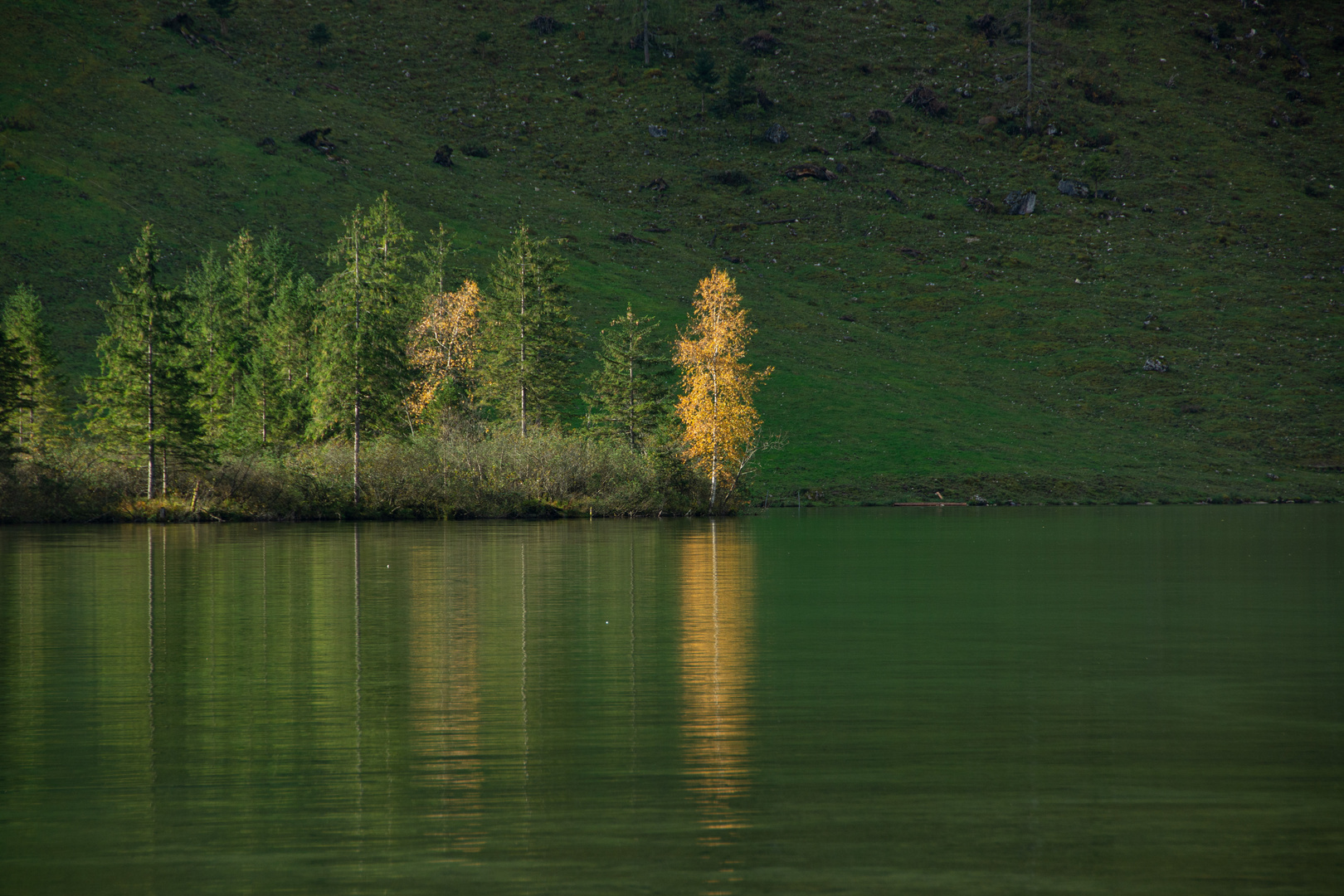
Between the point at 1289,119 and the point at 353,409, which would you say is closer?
the point at 353,409

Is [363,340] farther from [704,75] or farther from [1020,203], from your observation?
[704,75]

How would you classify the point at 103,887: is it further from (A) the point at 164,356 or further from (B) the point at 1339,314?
(B) the point at 1339,314

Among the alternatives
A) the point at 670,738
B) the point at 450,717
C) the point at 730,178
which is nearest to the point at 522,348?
the point at 450,717

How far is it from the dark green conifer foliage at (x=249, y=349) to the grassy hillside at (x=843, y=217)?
40.0 feet

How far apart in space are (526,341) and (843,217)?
277ft

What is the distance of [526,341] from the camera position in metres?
92.4

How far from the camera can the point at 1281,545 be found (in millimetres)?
48562

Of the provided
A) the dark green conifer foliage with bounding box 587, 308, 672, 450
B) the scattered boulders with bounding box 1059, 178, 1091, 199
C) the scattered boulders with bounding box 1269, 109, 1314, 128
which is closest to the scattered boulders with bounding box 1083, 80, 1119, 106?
the scattered boulders with bounding box 1269, 109, 1314, 128

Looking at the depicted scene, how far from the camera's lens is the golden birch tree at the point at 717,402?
78.2 m

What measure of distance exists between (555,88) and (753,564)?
166931 millimetres

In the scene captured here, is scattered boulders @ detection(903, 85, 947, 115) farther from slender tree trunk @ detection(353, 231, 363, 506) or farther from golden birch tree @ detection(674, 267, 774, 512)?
slender tree trunk @ detection(353, 231, 363, 506)

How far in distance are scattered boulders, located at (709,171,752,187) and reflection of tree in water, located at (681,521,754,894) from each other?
14671 centimetres

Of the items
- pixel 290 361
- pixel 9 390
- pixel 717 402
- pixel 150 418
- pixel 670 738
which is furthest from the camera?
pixel 290 361

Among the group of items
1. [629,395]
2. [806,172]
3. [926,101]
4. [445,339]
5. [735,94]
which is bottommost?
[629,395]
